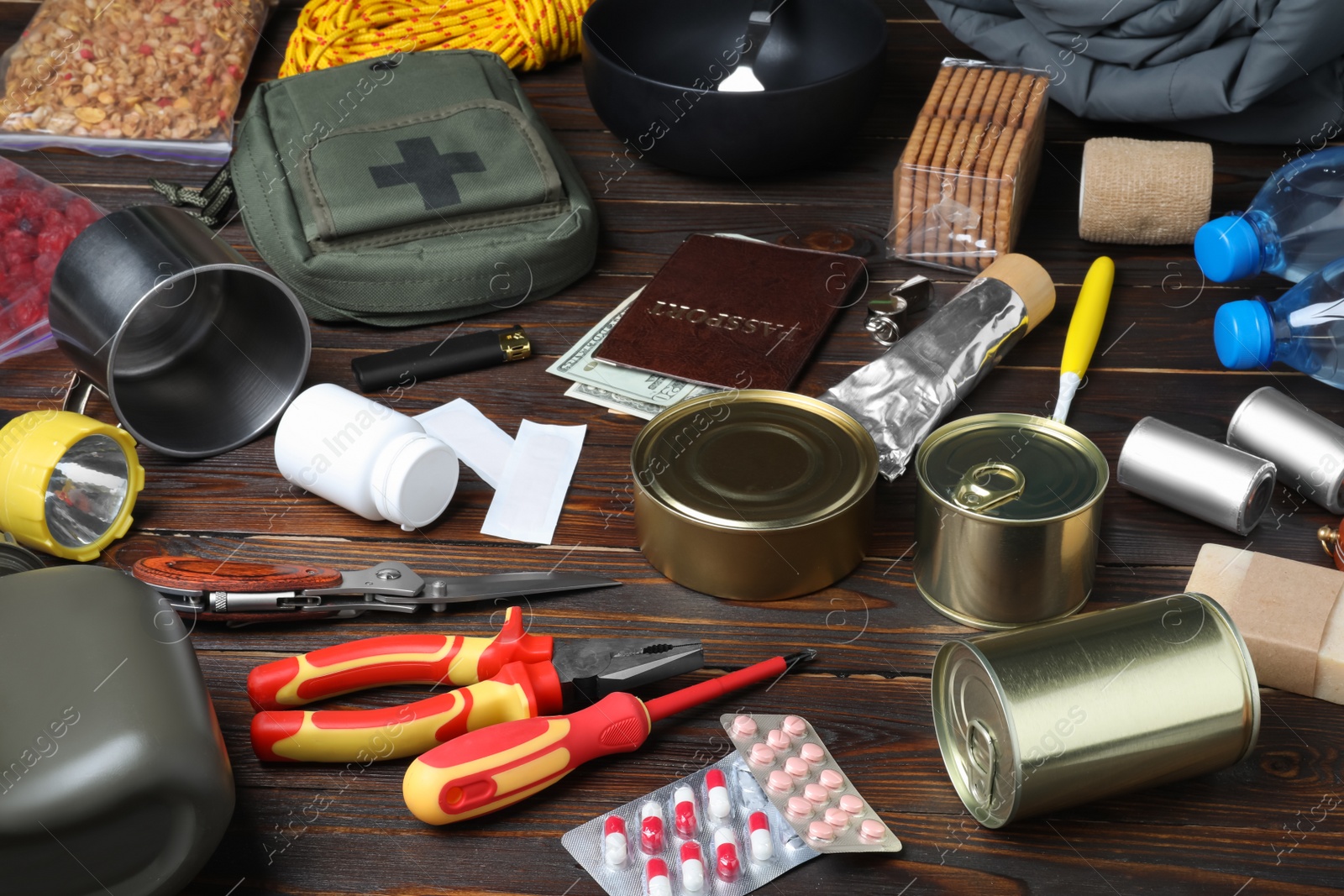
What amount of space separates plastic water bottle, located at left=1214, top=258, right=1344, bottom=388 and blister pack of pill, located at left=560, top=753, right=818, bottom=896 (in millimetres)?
Answer: 631

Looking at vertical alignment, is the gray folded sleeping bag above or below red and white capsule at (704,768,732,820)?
above

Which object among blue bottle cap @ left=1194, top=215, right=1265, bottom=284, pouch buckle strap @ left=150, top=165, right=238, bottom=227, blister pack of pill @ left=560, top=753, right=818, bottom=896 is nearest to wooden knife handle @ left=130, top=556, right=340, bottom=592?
blister pack of pill @ left=560, top=753, right=818, bottom=896

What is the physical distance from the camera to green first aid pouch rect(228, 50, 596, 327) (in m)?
1.21

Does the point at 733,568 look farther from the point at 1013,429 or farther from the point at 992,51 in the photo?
the point at 992,51

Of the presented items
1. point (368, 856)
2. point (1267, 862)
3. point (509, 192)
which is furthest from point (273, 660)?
point (1267, 862)

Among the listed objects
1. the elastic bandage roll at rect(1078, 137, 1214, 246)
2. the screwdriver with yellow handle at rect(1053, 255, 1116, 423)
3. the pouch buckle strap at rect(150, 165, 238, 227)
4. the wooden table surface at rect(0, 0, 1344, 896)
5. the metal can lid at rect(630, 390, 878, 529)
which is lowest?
the wooden table surface at rect(0, 0, 1344, 896)

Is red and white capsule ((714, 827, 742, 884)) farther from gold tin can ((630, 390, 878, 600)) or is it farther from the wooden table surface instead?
gold tin can ((630, 390, 878, 600))

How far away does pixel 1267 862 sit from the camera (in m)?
0.73

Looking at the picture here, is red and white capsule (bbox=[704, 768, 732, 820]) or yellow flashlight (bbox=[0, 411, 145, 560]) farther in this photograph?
yellow flashlight (bbox=[0, 411, 145, 560])

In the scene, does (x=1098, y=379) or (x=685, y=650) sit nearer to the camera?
(x=685, y=650)

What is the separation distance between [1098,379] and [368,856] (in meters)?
0.78

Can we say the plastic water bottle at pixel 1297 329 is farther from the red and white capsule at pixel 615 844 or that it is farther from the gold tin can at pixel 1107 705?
the red and white capsule at pixel 615 844

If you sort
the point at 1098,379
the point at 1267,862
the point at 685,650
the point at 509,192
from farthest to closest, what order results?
the point at 509,192 < the point at 1098,379 < the point at 685,650 < the point at 1267,862

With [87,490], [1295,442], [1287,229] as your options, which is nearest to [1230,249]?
[1287,229]
